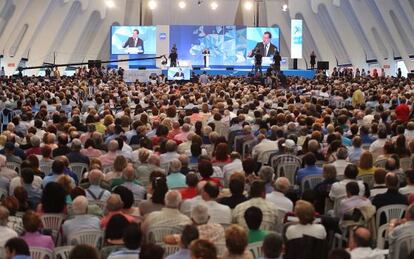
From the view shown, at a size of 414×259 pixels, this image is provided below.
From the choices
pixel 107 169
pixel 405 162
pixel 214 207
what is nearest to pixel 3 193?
pixel 107 169

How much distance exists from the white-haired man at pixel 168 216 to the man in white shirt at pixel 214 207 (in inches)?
16.5

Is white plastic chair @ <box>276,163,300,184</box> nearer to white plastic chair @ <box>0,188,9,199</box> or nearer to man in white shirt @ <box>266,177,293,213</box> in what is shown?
man in white shirt @ <box>266,177,293,213</box>

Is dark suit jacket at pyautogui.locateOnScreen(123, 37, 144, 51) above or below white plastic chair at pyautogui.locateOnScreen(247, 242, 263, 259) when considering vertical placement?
above

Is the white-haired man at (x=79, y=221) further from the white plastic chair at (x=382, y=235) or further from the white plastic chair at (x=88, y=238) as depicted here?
the white plastic chair at (x=382, y=235)

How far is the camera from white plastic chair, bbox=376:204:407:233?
835 cm

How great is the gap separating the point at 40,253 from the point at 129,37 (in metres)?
43.1

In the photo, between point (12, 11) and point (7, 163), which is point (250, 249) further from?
point (12, 11)

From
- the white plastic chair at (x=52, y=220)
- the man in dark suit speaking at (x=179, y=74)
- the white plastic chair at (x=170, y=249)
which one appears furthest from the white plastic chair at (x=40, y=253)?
the man in dark suit speaking at (x=179, y=74)

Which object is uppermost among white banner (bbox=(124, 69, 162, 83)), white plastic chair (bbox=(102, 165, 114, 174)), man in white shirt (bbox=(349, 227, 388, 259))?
white banner (bbox=(124, 69, 162, 83))

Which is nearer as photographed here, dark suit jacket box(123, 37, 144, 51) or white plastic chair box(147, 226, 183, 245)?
white plastic chair box(147, 226, 183, 245)

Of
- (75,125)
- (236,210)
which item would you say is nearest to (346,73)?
(75,125)

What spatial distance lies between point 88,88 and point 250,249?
21746 millimetres

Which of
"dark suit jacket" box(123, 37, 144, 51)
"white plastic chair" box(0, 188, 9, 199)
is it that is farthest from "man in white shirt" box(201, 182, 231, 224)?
"dark suit jacket" box(123, 37, 144, 51)

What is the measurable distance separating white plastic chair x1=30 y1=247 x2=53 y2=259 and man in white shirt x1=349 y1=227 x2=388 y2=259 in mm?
2790
